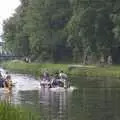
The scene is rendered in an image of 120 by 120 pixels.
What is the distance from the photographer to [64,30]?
318 feet

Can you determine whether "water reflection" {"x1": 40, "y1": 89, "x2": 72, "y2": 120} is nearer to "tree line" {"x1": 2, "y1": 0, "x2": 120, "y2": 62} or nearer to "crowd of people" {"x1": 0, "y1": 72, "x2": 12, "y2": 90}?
"crowd of people" {"x1": 0, "y1": 72, "x2": 12, "y2": 90}

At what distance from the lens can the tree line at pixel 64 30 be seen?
266 feet

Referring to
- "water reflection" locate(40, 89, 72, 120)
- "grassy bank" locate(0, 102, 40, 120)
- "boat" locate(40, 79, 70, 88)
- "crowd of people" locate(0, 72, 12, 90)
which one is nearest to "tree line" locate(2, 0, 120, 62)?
"boat" locate(40, 79, 70, 88)

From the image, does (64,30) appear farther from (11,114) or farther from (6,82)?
(11,114)

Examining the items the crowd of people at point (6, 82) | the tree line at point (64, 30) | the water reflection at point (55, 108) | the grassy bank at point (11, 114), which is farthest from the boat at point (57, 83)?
the grassy bank at point (11, 114)

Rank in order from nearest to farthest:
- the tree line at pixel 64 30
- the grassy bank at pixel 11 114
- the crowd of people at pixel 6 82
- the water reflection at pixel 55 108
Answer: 1. the grassy bank at pixel 11 114
2. the water reflection at pixel 55 108
3. the crowd of people at pixel 6 82
4. the tree line at pixel 64 30

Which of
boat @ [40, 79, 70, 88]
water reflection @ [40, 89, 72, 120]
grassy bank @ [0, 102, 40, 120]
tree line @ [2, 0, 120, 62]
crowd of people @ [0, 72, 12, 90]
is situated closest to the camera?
grassy bank @ [0, 102, 40, 120]

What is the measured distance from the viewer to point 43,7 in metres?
102

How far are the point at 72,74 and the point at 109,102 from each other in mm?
44124

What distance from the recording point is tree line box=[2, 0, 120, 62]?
81188 millimetres

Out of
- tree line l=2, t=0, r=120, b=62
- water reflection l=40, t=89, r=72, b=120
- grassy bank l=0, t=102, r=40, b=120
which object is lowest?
water reflection l=40, t=89, r=72, b=120

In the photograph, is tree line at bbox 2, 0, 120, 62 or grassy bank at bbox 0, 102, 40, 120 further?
tree line at bbox 2, 0, 120, 62

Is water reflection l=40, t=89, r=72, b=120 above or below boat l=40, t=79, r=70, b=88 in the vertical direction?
below

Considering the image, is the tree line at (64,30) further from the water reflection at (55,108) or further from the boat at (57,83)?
the water reflection at (55,108)
